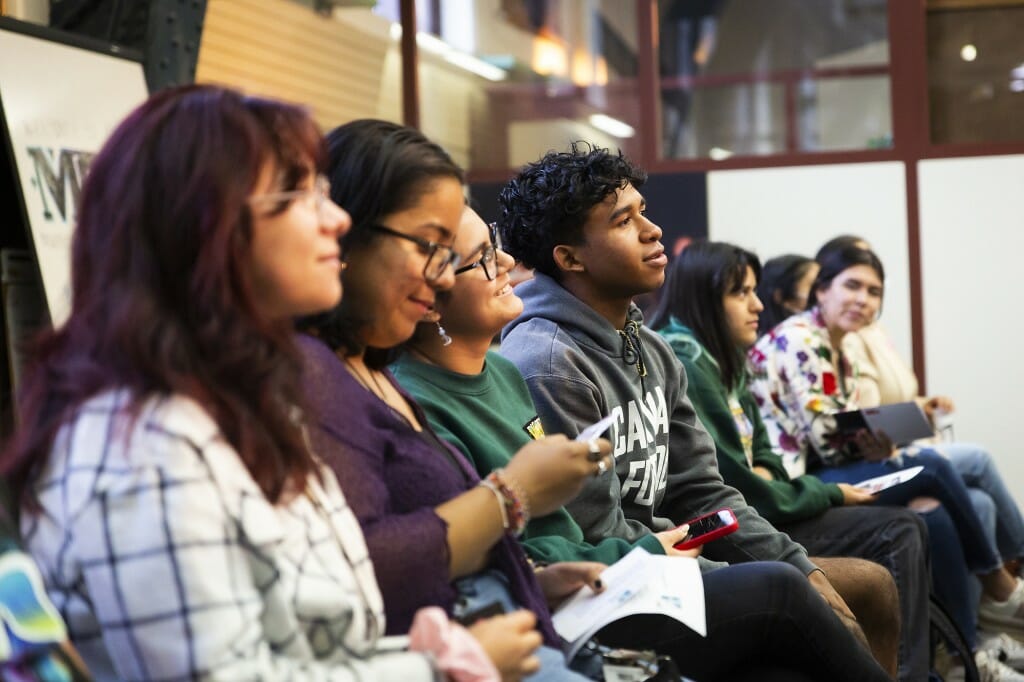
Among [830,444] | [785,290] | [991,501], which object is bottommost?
[991,501]

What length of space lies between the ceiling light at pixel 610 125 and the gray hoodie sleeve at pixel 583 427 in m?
4.66

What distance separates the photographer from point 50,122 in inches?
134

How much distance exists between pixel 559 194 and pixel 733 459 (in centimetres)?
91

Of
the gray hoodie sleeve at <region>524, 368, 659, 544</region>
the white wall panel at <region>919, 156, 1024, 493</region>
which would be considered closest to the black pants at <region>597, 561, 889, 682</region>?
the gray hoodie sleeve at <region>524, 368, 659, 544</region>

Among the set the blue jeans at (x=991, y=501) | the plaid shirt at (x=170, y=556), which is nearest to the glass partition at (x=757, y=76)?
the blue jeans at (x=991, y=501)

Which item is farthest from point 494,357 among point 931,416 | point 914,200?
point 914,200

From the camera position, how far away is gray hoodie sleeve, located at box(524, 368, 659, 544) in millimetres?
2318

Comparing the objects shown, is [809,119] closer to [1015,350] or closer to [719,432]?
[1015,350]

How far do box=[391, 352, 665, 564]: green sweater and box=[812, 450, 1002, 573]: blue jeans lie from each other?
6.64 feet

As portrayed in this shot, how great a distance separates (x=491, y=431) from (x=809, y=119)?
5183mm

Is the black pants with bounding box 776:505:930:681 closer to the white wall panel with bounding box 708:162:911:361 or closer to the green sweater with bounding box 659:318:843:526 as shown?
the green sweater with bounding box 659:318:843:526

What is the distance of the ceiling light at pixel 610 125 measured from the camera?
6957mm

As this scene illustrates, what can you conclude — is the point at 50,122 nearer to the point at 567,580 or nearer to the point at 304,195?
the point at 567,580

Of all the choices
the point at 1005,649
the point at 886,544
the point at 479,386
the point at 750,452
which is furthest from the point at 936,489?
the point at 479,386
